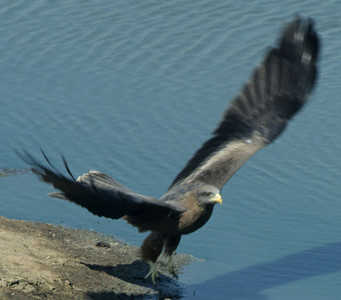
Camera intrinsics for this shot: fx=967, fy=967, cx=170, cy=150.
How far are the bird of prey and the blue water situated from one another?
864 mm

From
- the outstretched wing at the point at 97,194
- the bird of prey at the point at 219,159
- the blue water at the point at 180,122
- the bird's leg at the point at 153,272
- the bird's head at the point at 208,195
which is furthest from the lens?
the blue water at the point at 180,122

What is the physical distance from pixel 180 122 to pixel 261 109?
9.74 ft

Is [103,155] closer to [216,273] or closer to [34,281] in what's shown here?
[216,273]

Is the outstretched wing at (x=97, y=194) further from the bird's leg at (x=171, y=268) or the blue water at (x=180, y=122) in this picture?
the blue water at (x=180, y=122)

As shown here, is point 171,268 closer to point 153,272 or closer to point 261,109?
point 153,272

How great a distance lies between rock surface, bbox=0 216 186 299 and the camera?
27.3ft

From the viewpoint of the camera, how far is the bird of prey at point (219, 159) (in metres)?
8.00

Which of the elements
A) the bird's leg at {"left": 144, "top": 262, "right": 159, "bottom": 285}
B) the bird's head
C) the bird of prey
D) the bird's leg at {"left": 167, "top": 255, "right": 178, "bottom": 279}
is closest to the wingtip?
the bird of prey

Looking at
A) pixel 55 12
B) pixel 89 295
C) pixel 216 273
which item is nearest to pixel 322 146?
pixel 216 273

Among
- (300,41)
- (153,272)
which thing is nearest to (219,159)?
(153,272)

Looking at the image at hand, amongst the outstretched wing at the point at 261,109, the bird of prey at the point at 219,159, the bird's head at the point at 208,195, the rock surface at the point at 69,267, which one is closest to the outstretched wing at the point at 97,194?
the bird of prey at the point at 219,159

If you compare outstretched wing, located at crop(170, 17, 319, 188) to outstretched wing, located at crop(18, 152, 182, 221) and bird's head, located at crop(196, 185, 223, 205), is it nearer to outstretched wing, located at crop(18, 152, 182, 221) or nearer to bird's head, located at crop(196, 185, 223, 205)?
bird's head, located at crop(196, 185, 223, 205)

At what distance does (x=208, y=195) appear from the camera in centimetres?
866

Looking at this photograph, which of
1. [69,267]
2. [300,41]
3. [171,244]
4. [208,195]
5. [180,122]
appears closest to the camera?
[208,195]
